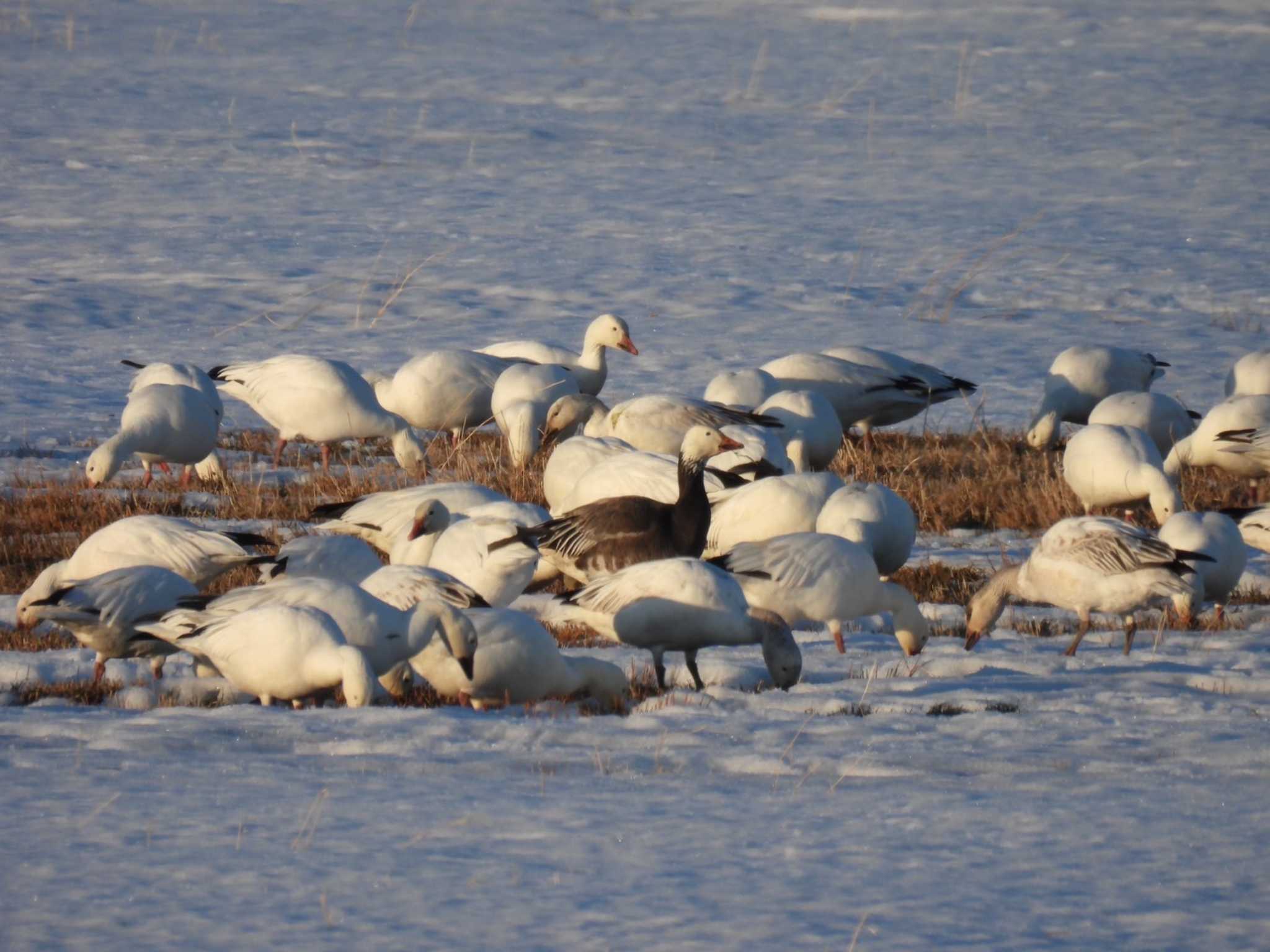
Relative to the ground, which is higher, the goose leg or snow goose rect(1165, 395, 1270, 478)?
snow goose rect(1165, 395, 1270, 478)

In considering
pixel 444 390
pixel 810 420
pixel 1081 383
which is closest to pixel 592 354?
pixel 444 390

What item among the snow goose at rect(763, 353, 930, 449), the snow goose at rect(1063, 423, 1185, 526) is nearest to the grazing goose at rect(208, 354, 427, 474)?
the snow goose at rect(763, 353, 930, 449)

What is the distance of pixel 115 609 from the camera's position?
572 cm

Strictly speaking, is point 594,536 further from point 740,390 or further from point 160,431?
point 740,390

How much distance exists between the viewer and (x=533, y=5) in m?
33.3

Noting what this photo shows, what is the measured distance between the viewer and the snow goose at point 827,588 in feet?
20.7

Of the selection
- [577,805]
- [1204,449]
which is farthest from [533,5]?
[577,805]

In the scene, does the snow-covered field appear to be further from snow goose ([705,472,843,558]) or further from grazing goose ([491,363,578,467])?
grazing goose ([491,363,578,467])

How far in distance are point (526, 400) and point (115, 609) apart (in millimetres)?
5364

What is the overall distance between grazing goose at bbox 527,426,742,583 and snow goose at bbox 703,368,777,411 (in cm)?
311

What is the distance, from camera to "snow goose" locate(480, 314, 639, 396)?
1223cm

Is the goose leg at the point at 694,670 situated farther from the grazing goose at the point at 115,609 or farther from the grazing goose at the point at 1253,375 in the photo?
the grazing goose at the point at 1253,375

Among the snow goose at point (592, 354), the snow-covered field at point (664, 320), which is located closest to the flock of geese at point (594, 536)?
the snow-covered field at point (664, 320)

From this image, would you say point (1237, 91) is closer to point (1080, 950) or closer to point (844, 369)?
point (844, 369)
